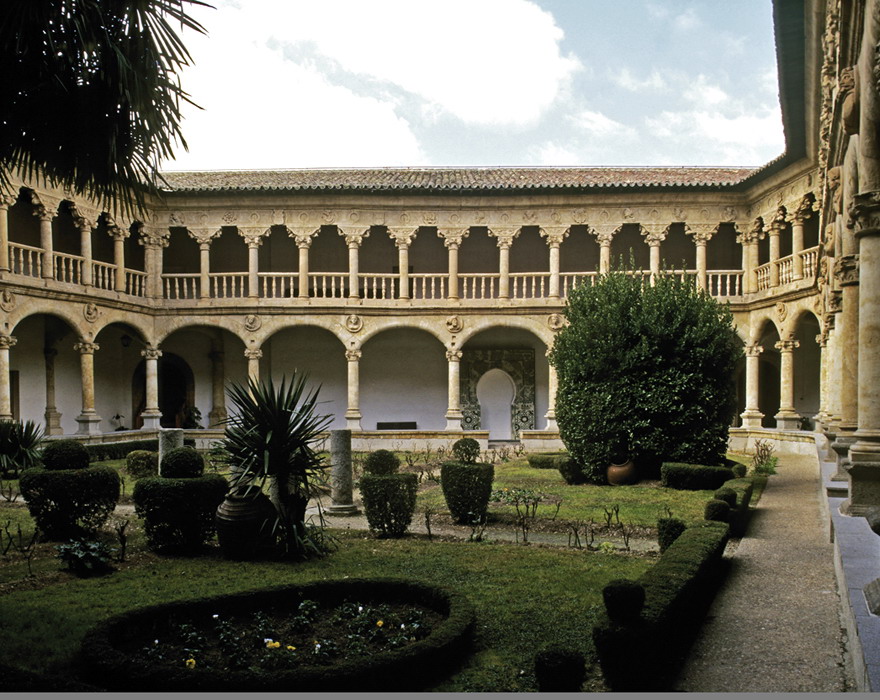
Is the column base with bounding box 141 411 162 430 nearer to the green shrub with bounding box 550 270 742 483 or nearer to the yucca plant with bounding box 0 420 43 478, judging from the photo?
the yucca plant with bounding box 0 420 43 478

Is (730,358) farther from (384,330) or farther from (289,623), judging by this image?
(384,330)

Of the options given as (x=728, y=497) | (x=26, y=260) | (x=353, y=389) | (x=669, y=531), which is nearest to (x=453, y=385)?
(x=353, y=389)

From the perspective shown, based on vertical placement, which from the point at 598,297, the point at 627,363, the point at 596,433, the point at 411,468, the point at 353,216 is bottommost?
the point at 411,468

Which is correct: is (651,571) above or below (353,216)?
below

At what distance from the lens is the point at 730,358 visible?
13891 mm

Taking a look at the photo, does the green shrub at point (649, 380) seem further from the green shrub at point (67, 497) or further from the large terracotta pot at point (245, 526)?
the green shrub at point (67, 497)

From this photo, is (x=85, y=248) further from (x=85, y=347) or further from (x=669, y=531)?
(x=669, y=531)

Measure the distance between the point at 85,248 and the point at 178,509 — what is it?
45.4 feet

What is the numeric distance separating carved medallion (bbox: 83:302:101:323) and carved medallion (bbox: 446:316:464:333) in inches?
367

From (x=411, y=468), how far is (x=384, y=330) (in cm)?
792

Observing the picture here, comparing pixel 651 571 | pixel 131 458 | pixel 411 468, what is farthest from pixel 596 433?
pixel 131 458

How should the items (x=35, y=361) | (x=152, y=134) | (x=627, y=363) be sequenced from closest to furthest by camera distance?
(x=152, y=134), (x=627, y=363), (x=35, y=361)

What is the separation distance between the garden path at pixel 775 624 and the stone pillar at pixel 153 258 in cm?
1808

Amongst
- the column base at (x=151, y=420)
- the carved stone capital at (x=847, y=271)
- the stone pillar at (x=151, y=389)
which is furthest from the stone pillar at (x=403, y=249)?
the carved stone capital at (x=847, y=271)
